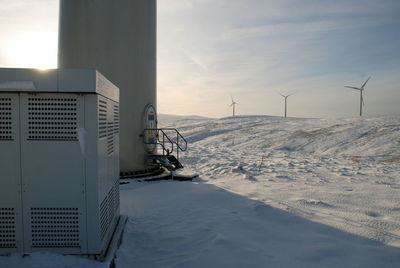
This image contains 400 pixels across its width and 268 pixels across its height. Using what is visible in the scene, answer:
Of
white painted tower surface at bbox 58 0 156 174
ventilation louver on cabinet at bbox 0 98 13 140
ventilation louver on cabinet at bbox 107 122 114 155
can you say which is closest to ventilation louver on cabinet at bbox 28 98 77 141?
ventilation louver on cabinet at bbox 0 98 13 140

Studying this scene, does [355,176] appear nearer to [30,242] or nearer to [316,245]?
[316,245]

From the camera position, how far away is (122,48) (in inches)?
361

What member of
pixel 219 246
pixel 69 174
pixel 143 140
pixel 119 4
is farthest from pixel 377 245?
pixel 119 4

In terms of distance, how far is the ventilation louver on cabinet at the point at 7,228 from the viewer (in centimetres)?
355

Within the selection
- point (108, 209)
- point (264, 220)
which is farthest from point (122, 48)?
point (264, 220)

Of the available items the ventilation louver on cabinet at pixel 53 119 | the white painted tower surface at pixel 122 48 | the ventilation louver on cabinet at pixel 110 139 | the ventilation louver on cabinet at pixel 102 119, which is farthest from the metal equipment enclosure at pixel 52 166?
the white painted tower surface at pixel 122 48

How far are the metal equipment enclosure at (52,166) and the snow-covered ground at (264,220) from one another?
0.27 m

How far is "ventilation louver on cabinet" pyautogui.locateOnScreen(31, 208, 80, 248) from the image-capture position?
358cm

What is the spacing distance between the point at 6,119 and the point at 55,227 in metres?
1.37

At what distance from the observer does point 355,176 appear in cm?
980

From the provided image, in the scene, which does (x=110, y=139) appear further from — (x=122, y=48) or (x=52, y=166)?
(x=122, y=48)

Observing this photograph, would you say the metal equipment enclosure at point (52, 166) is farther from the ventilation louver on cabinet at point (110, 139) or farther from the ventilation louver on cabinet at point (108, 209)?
the ventilation louver on cabinet at point (110, 139)

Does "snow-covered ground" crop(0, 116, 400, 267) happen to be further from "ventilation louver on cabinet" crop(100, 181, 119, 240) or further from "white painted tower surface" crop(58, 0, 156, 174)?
"white painted tower surface" crop(58, 0, 156, 174)

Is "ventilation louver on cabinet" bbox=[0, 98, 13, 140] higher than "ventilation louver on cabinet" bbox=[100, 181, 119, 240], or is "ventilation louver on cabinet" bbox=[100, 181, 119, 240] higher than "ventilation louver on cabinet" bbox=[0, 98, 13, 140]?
"ventilation louver on cabinet" bbox=[0, 98, 13, 140]
